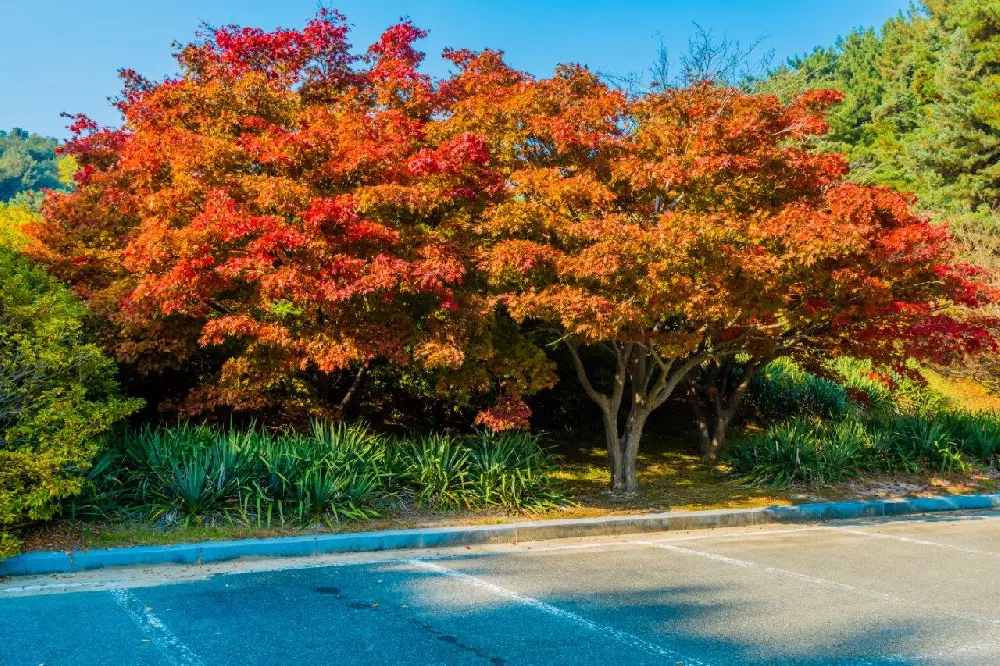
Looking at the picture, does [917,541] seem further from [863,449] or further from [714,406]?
[714,406]

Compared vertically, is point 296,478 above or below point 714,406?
→ below

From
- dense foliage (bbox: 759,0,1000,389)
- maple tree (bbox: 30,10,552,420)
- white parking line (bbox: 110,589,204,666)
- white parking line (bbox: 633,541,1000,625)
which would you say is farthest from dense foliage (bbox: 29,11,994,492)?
dense foliage (bbox: 759,0,1000,389)

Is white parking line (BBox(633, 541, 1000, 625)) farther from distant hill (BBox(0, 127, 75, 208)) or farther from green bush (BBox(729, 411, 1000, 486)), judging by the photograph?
distant hill (BBox(0, 127, 75, 208))

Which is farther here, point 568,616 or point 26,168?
point 26,168

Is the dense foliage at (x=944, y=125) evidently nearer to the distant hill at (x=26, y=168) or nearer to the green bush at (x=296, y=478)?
the green bush at (x=296, y=478)

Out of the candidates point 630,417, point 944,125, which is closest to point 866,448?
point 630,417

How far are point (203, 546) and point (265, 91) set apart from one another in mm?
5368

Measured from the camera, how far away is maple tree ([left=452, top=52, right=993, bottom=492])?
8.32 meters

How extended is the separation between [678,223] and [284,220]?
3.98 meters

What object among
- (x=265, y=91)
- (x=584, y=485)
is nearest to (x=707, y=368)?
(x=584, y=485)

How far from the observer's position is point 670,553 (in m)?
7.76

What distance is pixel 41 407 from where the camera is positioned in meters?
7.12

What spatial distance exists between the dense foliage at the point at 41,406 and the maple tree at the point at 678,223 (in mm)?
4041

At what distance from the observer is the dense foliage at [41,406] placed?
21.4 ft
